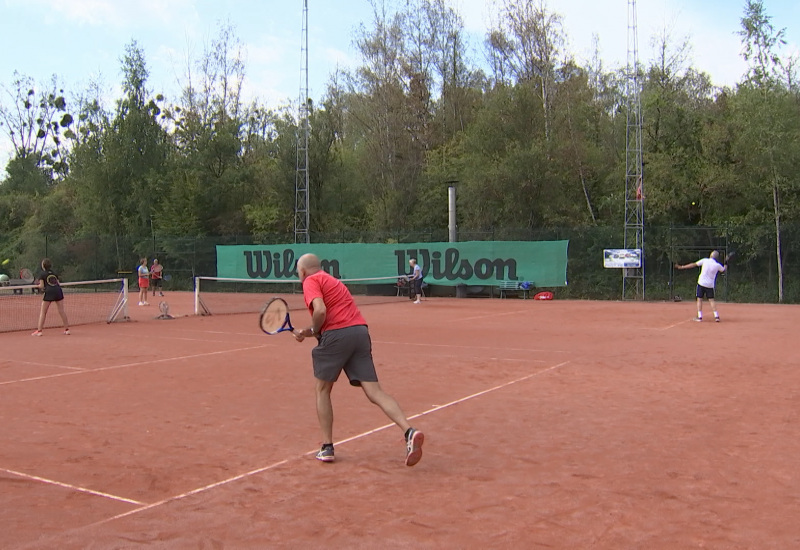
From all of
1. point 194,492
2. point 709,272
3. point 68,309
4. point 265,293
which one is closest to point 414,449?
point 194,492

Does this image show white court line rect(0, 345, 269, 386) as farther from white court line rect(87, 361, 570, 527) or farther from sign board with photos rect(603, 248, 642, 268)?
sign board with photos rect(603, 248, 642, 268)

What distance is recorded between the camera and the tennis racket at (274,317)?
5.85 metres

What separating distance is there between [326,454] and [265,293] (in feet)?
88.0

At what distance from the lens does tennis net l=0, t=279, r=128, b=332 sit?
55.6 ft

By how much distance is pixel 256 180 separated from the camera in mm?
40969

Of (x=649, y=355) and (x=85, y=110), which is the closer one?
(x=649, y=355)

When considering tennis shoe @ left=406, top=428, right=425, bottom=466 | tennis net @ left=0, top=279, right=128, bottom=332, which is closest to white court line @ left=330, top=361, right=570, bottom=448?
tennis shoe @ left=406, top=428, right=425, bottom=466

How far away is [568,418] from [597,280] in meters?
20.0

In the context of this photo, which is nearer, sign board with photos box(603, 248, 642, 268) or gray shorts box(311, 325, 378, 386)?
gray shorts box(311, 325, 378, 386)

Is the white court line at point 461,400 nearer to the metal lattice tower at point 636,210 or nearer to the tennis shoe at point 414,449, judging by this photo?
the tennis shoe at point 414,449

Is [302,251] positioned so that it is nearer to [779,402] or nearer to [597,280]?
[597,280]

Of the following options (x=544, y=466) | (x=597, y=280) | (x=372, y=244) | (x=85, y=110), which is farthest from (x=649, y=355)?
(x=85, y=110)

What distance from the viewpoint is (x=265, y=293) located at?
31.5 meters

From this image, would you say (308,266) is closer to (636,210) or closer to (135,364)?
(135,364)
